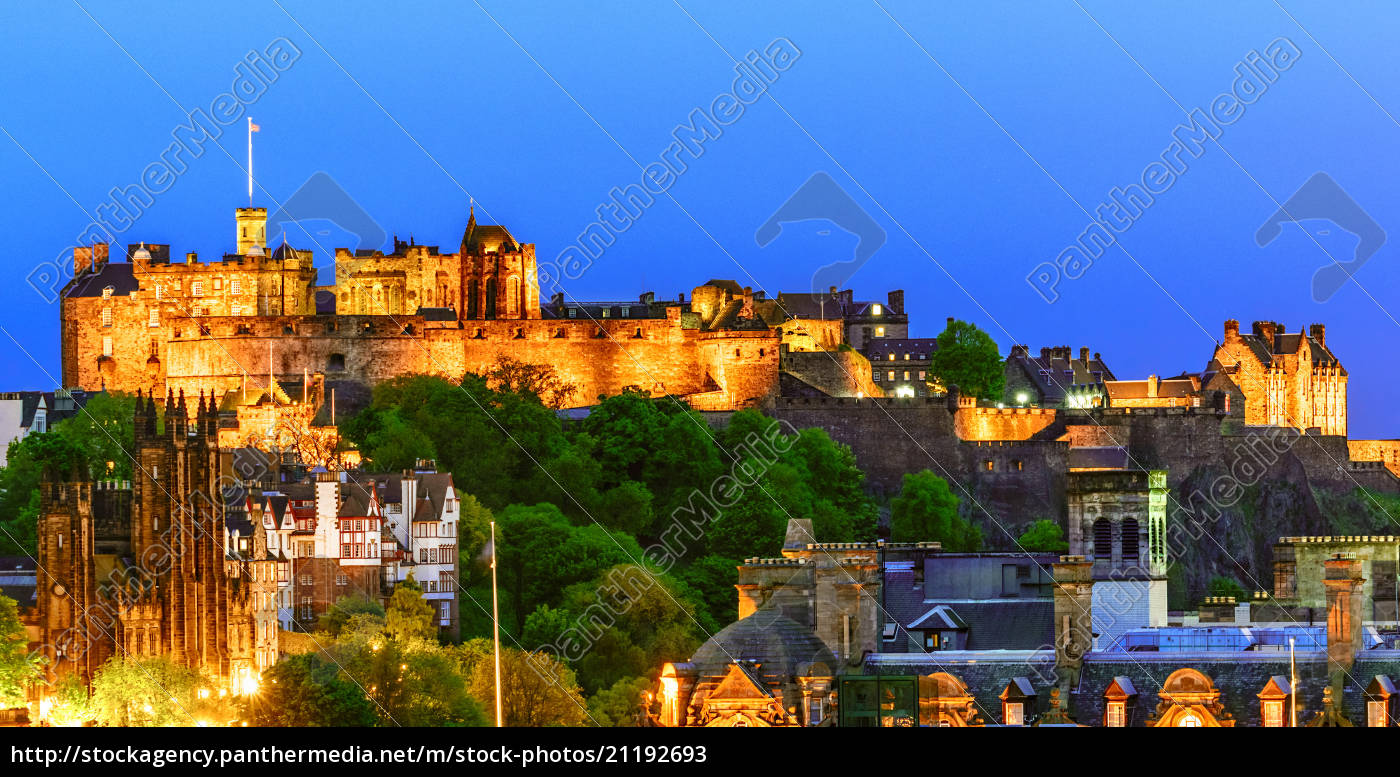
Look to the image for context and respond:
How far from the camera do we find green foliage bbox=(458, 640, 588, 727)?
52.8 metres

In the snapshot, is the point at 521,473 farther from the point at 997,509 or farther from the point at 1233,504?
the point at 1233,504

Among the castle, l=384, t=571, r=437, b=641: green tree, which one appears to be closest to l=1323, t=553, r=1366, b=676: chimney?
l=384, t=571, r=437, b=641: green tree

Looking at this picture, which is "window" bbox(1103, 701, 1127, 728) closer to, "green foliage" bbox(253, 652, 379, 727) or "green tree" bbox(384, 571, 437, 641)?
"green foliage" bbox(253, 652, 379, 727)

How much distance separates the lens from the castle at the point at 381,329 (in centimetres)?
9219

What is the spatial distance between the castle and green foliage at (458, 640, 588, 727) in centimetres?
3346

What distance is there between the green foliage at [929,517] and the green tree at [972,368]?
57.6 feet

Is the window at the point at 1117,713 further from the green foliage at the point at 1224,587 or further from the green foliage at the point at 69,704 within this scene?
the green foliage at the point at 1224,587

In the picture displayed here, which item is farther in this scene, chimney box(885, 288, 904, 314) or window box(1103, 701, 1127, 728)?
chimney box(885, 288, 904, 314)

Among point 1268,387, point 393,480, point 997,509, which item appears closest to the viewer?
point 393,480

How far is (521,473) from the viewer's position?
82438mm

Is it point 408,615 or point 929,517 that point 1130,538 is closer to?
point 408,615
